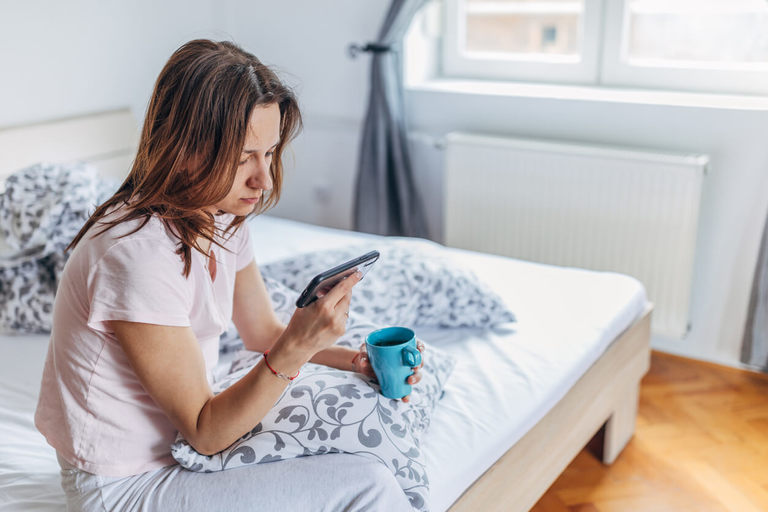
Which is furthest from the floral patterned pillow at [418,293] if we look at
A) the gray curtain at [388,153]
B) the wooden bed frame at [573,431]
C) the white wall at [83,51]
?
the white wall at [83,51]

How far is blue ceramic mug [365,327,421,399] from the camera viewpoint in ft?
4.11

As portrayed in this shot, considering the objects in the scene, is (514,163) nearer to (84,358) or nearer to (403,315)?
(403,315)

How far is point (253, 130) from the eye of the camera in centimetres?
111

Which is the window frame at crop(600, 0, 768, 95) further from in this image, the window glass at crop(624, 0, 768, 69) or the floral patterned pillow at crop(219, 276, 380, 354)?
the floral patterned pillow at crop(219, 276, 380, 354)

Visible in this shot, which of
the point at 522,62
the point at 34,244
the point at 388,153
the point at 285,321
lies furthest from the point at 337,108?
the point at 285,321

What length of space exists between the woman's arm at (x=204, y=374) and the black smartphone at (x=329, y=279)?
11mm

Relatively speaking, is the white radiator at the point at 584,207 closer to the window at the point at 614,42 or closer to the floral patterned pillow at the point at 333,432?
the window at the point at 614,42

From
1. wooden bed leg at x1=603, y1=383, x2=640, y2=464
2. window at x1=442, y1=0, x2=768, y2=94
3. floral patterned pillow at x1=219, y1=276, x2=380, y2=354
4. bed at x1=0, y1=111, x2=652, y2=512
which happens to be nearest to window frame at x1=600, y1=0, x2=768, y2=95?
window at x1=442, y1=0, x2=768, y2=94

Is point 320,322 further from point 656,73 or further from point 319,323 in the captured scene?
point 656,73

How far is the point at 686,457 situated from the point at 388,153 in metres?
1.57

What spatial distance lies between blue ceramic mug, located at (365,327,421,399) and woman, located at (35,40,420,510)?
0.16 m

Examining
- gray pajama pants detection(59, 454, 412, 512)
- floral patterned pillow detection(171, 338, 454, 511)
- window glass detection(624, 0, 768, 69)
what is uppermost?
window glass detection(624, 0, 768, 69)

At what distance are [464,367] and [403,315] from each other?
21 centimetres

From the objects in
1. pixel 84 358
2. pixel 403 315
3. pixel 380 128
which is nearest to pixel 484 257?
pixel 403 315
